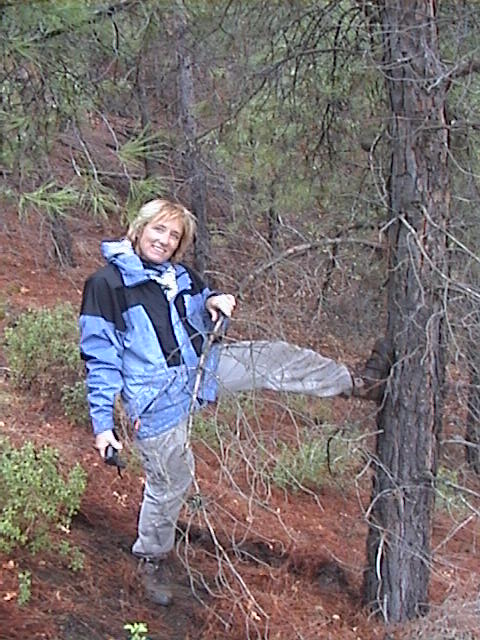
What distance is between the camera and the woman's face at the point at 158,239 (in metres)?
3.86

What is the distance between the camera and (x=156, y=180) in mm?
4875

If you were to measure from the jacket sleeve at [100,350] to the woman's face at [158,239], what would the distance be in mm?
251

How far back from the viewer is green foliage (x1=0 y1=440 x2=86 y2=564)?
436 centimetres

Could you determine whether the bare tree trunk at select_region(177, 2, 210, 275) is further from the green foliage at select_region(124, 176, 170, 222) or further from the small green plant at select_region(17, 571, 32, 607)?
the small green plant at select_region(17, 571, 32, 607)

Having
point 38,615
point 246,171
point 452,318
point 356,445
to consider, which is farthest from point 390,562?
point 246,171

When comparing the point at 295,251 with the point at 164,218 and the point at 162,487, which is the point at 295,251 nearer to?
the point at 164,218

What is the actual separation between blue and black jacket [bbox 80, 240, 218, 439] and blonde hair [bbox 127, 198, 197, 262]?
6 cm

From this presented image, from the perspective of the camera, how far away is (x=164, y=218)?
3852mm

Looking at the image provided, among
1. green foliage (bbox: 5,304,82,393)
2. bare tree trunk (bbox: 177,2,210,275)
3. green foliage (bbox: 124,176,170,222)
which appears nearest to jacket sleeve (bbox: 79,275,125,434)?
green foliage (bbox: 124,176,170,222)

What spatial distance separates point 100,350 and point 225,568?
5.83 feet

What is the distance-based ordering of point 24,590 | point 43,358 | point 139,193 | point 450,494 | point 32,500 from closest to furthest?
point 24,590
point 32,500
point 139,193
point 450,494
point 43,358

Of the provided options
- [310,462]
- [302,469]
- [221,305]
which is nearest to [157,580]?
[310,462]

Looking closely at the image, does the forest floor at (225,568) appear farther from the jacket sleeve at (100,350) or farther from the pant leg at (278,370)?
the jacket sleeve at (100,350)

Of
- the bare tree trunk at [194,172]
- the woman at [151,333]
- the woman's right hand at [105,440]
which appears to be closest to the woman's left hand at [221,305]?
the woman at [151,333]
